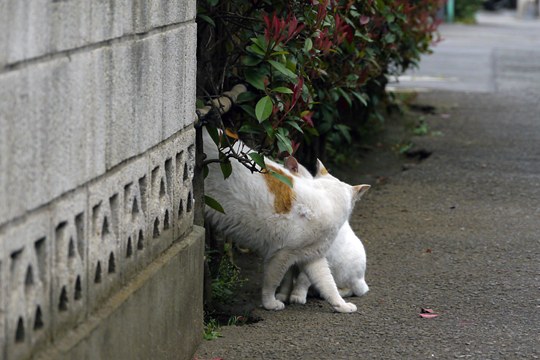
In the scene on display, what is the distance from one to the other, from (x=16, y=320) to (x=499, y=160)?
794 cm

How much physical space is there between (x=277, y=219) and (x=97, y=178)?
2224 millimetres

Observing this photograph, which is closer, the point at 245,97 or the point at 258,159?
the point at 258,159

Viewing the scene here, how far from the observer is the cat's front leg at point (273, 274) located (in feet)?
18.2

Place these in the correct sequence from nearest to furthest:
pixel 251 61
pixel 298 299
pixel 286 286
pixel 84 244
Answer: pixel 84 244
pixel 251 61
pixel 298 299
pixel 286 286

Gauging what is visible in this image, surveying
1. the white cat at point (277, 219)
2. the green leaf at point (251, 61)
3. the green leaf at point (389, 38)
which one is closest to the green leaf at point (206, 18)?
the green leaf at point (251, 61)

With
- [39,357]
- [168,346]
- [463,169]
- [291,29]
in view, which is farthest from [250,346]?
[463,169]

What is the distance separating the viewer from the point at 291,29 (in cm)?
499

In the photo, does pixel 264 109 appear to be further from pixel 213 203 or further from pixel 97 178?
pixel 97 178

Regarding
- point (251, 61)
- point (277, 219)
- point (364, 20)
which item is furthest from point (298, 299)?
point (364, 20)

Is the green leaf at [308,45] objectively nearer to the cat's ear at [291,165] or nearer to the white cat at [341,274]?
the cat's ear at [291,165]

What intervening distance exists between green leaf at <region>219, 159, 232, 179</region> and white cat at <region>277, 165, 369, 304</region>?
2.63ft

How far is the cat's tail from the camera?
5.89 meters

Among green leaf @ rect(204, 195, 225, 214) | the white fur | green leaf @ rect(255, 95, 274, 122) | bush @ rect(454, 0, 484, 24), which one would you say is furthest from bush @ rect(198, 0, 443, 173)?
bush @ rect(454, 0, 484, 24)

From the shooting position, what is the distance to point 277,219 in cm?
544
